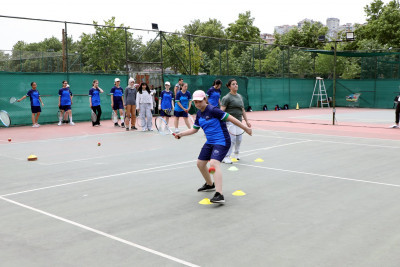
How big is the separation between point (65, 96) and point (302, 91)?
67.4 ft

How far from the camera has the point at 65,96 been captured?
1906 cm

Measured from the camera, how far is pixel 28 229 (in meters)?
5.09

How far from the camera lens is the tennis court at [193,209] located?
13.9ft

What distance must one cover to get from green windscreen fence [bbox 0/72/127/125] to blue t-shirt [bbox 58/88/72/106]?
1117mm

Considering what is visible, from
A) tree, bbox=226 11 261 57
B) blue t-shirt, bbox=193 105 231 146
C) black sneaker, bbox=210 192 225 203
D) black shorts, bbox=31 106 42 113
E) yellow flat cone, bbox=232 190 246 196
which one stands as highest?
tree, bbox=226 11 261 57

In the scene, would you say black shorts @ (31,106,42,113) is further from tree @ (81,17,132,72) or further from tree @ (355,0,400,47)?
tree @ (355,0,400,47)

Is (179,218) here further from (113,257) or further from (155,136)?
(155,136)

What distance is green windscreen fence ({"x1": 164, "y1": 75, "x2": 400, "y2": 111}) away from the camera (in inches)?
1178

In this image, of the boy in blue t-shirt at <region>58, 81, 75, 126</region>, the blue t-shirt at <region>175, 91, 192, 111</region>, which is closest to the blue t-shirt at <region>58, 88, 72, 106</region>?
the boy in blue t-shirt at <region>58, 81, 75, 126</region>

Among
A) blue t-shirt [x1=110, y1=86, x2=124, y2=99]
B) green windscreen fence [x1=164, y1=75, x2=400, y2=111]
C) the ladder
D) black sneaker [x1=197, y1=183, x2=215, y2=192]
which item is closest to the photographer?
black sneaker [x1=197, y1=183, x2=215, y2=192]

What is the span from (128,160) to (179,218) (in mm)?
4878

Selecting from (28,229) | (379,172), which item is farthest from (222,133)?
(379,172)

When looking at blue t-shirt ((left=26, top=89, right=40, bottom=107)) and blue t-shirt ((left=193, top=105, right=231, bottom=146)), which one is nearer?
blue t-shirt ((left=193, top=105, right=231, bottom=146))

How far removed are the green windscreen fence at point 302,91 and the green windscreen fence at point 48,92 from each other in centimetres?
782
